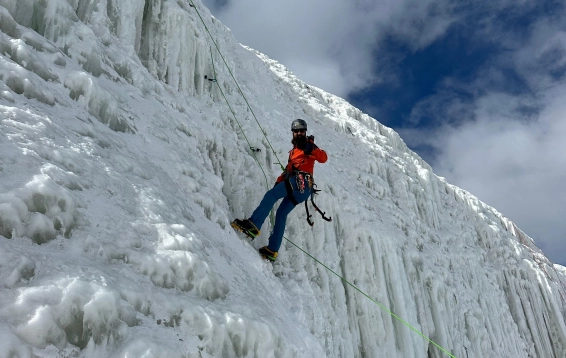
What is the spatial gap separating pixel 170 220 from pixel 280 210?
2.87 meters

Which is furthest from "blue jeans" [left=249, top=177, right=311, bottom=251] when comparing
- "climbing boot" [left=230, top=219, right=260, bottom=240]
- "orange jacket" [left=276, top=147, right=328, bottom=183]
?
"orange jacket" [left=276, top=147, right=328, bottom=183]

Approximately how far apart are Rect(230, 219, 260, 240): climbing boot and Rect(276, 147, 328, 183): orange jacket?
3.30ft

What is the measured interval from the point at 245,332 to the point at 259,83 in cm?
1125

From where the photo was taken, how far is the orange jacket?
641cm

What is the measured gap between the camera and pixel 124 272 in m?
2.60

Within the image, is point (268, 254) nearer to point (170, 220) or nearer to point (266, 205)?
point (266, 205)

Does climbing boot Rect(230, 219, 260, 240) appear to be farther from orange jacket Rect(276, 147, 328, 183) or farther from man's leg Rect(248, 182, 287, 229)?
orange jacket Rect(276, 147, 328, 183)

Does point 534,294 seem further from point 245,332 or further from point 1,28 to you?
point 1,28

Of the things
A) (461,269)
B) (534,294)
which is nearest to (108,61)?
(461,269)

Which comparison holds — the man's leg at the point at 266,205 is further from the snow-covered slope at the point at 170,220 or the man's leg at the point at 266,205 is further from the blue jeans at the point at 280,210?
the snow-covered slope at the point at 170,220

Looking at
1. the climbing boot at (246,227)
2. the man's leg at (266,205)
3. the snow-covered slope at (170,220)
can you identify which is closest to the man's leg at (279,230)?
the man's leg at (266,205)

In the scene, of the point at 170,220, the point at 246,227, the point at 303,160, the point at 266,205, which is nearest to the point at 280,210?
the point at 266,205

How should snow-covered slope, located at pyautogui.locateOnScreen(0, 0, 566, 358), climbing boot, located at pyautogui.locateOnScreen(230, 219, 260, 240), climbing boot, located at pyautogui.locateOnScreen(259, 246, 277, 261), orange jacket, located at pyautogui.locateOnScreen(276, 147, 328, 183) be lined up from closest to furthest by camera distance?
1. snow-covered slope, located at pyautogui.locateOnScreen(0, 0, 566, 358)
2. climbing boot, located at pyautogui.locateOnScreen(230, 219, 260, 240)
3. climbing boot, located at pyautogui.locateOnScreen(259, 246, 277, 261)
4. orange jacket, located at pyautogui.locateOnScreen(276, 147, 328, 183)

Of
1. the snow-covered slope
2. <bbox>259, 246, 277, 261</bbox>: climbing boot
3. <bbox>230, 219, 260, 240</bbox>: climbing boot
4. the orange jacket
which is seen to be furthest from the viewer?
the orange jacket
